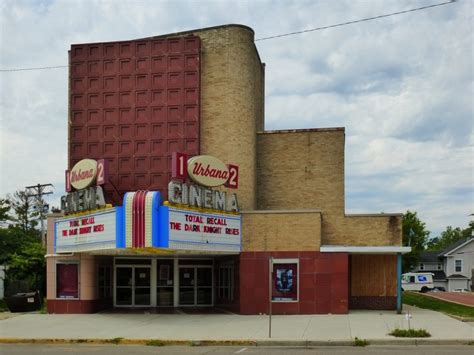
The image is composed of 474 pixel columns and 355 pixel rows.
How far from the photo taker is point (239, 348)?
1847 cm

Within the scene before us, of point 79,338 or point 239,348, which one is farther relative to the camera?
point 79,338

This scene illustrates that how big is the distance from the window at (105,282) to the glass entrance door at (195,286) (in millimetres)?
3373

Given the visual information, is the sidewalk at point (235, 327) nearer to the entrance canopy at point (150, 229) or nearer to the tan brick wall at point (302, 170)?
the entrance canopy at point (150, 229)

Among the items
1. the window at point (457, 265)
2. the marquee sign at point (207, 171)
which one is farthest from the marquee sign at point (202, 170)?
the window at point (457, 265)

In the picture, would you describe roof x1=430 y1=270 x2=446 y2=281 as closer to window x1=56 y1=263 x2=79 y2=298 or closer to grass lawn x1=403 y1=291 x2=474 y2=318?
grass lawn x1=403 y1=291 x2=474 y2=318

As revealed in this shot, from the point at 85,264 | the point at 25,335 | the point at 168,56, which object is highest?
the point at 168,56

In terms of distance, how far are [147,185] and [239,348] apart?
1332 centimetres

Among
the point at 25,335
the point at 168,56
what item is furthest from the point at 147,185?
the point at 25,335

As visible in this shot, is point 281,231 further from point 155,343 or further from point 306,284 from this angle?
point 155,343

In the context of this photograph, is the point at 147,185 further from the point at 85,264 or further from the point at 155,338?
the point at 155,338

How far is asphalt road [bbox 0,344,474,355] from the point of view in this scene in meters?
16.9

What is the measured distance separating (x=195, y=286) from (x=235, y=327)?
917cm

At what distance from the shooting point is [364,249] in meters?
27.3

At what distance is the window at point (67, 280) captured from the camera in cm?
2933
